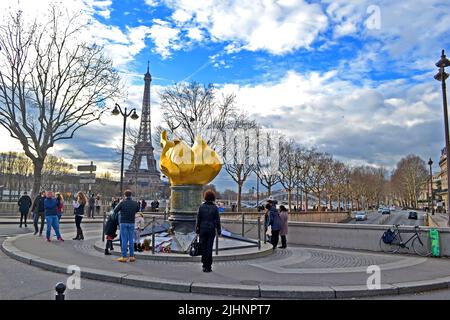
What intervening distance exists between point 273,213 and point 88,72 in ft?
65.6

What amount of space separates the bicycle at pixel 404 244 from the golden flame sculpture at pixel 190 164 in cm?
648

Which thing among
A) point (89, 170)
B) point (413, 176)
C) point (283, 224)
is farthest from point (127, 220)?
point (413, 176)

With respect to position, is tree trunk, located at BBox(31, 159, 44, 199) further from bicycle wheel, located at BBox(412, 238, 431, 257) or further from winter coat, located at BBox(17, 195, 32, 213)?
bicycle wheel, located at BBox(412, 238, 431, 257)

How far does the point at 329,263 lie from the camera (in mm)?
10750

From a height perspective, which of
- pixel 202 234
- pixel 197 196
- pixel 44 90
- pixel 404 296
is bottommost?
pixel 404 296

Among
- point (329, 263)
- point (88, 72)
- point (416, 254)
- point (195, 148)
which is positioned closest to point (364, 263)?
point (329, 263)

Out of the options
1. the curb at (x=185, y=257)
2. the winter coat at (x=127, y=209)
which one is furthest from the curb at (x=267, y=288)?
the curb at (x=185, y=257)

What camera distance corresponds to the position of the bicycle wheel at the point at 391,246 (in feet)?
43.7

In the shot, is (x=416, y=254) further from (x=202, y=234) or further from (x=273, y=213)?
(x=202, y=234)

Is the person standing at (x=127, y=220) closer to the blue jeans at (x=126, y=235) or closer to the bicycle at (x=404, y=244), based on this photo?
the blue jeans at (x=126, y=235)

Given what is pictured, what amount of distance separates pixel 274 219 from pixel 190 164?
349 cm

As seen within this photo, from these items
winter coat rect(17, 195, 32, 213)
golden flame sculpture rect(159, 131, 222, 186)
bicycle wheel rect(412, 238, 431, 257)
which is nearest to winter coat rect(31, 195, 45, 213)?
winter coat rect(17, 195, 32, 213)

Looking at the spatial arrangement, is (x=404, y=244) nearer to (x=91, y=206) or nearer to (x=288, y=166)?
(x=91, y=206)
